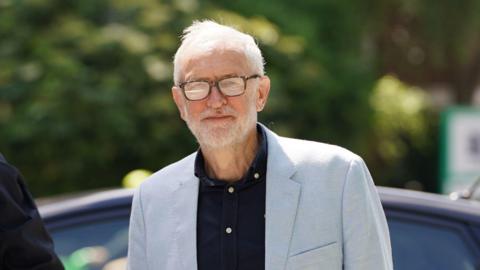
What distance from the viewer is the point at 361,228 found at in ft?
9.91

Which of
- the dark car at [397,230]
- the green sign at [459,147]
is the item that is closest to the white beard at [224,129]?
the dark car at [397,230]

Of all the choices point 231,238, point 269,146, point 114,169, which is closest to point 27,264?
point 231,238

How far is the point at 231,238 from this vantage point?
122 inches

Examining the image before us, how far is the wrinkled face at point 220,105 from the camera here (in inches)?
122

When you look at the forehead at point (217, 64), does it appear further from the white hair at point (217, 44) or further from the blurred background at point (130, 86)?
the blurred background at point (130, 86)

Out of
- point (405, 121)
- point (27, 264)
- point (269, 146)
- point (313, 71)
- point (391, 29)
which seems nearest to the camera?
point (27, 264)

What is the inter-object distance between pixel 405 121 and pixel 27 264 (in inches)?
565

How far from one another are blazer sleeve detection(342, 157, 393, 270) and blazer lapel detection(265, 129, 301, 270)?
15 cm

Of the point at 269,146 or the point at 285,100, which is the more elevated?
the point at 269,146

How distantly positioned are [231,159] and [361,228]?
16.7 inches

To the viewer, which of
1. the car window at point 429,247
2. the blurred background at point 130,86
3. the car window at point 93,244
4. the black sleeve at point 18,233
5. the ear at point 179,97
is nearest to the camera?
the black sleeve at point 18,233

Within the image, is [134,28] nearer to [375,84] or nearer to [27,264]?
[375,84]

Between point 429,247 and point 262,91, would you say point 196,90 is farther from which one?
point 429,247

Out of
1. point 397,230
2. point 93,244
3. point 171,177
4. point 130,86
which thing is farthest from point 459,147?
point 171,177
